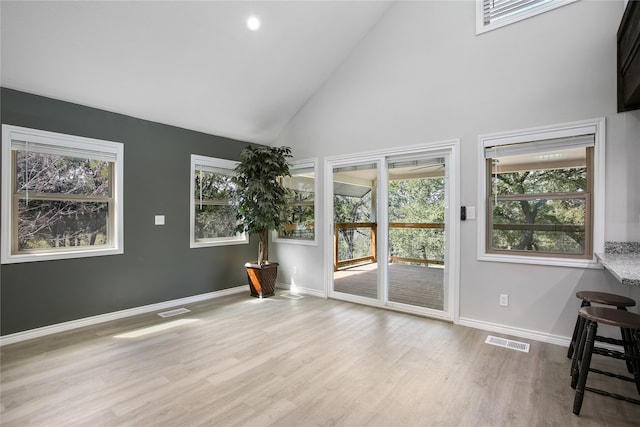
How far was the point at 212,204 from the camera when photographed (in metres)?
4.86

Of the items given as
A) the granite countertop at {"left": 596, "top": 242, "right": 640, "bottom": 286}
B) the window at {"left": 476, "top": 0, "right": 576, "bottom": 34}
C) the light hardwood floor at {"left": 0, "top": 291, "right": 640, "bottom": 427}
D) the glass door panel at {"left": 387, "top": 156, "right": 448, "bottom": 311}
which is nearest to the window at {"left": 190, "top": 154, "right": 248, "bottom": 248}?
the light hardwood floor at {"left": 0, "top": 291, "right": 640, "bottom": 427}

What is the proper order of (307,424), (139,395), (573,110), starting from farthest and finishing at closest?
(573,110) → (139,395) → (307,424)

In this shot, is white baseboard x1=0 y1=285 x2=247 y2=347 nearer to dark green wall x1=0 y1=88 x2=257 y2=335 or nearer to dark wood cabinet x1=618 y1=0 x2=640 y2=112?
dark green wall x1=0 y1=88 x2=257 y2=335

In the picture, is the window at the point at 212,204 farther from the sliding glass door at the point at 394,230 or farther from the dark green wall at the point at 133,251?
the sliding glass door at the point at 394,230

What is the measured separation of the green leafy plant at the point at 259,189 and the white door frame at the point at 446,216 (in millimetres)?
795

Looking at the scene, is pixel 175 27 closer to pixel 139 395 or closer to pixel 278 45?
pixel 278 45

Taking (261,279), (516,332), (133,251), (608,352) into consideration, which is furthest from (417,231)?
(133,251)

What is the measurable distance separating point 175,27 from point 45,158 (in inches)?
77.4

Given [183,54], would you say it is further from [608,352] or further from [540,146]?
[608,352]

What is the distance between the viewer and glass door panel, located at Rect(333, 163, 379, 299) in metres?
4.41

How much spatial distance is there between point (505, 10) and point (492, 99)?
92 cm

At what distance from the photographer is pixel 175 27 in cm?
315

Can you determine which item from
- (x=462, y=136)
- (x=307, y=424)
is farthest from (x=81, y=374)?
(x=462, y=136)

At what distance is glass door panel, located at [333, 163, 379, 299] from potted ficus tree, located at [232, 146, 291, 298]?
0.88 m
